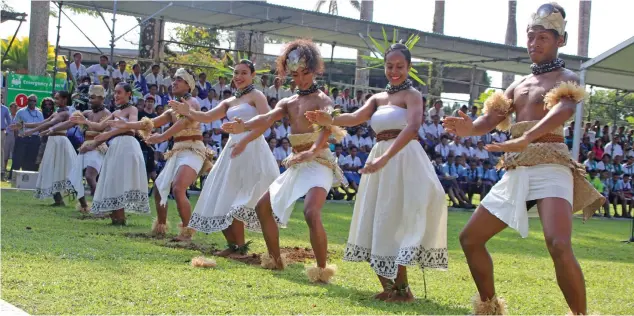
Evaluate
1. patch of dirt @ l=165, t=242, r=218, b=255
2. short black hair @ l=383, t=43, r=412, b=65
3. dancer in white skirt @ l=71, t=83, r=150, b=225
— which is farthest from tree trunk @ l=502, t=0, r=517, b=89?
short black hair @ l=383, t=43, r=412, b=65

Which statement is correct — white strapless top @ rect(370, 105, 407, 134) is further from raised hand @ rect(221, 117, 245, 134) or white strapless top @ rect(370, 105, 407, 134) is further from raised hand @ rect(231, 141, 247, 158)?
raised hand @ rect(231, 141, 247, 158)

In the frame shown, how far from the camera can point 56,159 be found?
13.3 m

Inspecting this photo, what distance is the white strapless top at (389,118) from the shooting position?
639 centimetres

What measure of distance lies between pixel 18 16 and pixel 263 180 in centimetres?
1585

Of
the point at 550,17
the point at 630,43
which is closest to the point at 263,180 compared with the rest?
the point at 550,17

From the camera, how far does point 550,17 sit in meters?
5.43

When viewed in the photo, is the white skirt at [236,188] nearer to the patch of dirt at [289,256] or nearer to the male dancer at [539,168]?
the patch of dirt at [289,256]

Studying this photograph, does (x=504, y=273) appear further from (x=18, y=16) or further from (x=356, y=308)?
(x=18, y=16)

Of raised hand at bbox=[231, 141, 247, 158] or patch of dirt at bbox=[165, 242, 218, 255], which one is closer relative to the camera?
raised hand at bbox=[231, 141, 247, 158]

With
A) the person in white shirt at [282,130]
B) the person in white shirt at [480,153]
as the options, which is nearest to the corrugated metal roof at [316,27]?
the person in white shirt at [282,130]

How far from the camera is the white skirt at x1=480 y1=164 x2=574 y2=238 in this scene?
5.24 metres

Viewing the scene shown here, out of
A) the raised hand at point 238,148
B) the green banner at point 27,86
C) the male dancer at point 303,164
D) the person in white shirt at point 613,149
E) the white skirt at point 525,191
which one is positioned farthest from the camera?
the person in white shirt at point 613,149

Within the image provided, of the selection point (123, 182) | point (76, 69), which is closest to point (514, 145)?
point (123, 182)

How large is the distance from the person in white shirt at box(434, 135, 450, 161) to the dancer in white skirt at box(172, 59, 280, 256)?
13.1 metres
